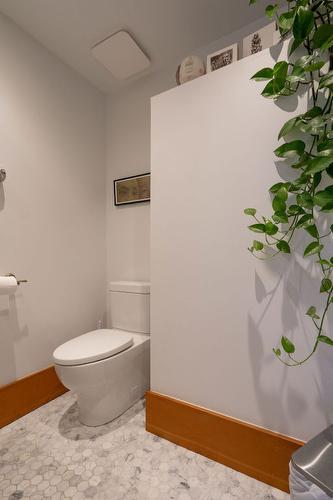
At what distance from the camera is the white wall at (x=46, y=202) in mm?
1433

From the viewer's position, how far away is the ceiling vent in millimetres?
1514

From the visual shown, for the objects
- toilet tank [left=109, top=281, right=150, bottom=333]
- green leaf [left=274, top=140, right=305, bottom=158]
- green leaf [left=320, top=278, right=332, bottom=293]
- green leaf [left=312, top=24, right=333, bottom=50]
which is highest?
green leaf [left=312, top=24, right=333, bottom=50]

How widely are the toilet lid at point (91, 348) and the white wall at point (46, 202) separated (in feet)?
1.13

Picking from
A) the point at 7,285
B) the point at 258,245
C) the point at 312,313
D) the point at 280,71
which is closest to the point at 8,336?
the point at 7,285

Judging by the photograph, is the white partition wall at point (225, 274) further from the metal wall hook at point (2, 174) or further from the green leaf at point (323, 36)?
the metal wall hook at point (2, 174)

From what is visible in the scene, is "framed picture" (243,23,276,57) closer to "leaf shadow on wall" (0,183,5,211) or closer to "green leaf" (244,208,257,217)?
"green leaf" (244,208,257,217)

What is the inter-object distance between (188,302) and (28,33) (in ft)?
6.25

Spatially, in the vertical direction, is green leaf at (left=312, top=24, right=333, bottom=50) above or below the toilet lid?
above

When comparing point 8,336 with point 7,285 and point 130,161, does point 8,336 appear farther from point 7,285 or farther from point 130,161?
point 130,161

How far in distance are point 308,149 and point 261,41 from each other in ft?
1.87

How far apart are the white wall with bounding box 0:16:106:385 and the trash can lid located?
1479 millimetres

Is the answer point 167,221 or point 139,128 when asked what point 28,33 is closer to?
point 139,128

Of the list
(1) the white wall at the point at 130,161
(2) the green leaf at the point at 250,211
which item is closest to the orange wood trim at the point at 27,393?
(1) the white wall at the point at 130,161

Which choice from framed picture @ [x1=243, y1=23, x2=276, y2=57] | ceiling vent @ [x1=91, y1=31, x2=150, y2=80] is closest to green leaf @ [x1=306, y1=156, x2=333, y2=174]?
framed picture @ [x1=243, y1=23, x2=276, y2=57]
